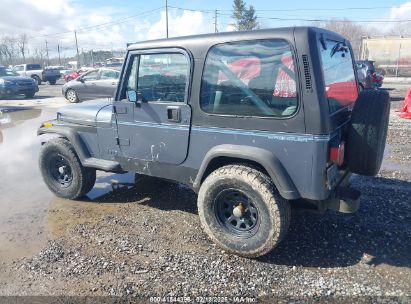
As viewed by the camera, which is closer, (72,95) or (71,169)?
(71,169)

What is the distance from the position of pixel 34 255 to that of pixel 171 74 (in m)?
2.36

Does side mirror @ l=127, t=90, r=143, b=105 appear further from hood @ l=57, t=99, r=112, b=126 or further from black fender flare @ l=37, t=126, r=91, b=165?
black fender flare @ l=37, t=126, r=91, b=165

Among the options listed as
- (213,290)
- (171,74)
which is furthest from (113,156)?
(213,290)

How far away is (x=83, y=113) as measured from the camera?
4598 millimetres

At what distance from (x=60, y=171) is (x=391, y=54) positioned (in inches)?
1244

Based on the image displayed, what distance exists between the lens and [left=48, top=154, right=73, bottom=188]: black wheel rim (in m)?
4.89

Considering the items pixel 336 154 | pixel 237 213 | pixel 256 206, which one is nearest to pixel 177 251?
pixel 237 213

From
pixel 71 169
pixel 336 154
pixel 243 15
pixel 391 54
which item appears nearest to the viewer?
pixel 336 154

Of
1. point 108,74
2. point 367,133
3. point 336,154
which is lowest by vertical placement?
point 336,154

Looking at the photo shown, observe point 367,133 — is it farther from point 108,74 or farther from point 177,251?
point 108,74

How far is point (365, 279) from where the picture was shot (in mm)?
3039

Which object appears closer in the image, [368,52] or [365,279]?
[365,279]

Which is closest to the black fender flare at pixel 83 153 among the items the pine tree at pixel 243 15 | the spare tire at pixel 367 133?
the spare tire at pixel 367 133

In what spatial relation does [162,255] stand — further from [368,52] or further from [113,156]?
[368,52]
